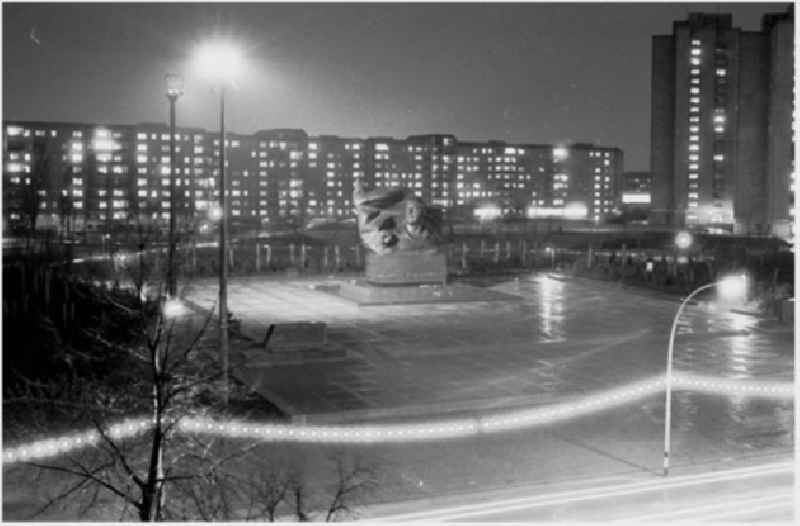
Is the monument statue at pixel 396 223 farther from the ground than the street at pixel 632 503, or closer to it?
farther from the ground

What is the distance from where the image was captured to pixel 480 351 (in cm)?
2422

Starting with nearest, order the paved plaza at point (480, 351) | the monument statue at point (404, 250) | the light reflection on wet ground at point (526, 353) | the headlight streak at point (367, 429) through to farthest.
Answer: the headlight streak at point (367, 429) < the light reflection on wet ground at point (526, 353) < the paved plaza at point (480, 351) < the monument statue at point (404, 250)

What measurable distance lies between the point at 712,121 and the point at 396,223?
4389 inches

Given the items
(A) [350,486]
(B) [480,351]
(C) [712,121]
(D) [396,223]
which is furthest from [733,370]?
(C) [712,121]

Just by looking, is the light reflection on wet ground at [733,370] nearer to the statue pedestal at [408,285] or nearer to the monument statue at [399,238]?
the statue pedestal at [408,285]

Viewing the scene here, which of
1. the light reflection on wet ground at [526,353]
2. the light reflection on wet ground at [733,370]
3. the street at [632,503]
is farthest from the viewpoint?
the light reflection on wet ground at [526,353]

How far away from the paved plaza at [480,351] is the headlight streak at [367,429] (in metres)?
0.60

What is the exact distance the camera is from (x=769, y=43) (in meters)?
130

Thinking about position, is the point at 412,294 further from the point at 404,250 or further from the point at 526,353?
the point at 526,353

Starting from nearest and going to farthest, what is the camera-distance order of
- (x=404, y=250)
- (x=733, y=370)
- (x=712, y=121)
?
(x=733, y=370) < (x=404, y=250) < (x=712, y=121)

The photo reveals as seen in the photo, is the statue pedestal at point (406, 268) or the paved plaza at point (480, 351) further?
the statue pedestal at point (406, 268)

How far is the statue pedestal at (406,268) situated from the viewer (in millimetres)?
35625

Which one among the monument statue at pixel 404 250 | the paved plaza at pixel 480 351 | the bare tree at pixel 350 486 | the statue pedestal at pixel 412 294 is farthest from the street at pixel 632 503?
the monument statue at pixel 404 250

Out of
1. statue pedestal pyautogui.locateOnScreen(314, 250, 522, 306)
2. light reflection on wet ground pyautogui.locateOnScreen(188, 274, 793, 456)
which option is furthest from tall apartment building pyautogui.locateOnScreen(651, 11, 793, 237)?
light reflection on wet ground pyautogui.locateOnScreen(188, 274, 793, 456)
